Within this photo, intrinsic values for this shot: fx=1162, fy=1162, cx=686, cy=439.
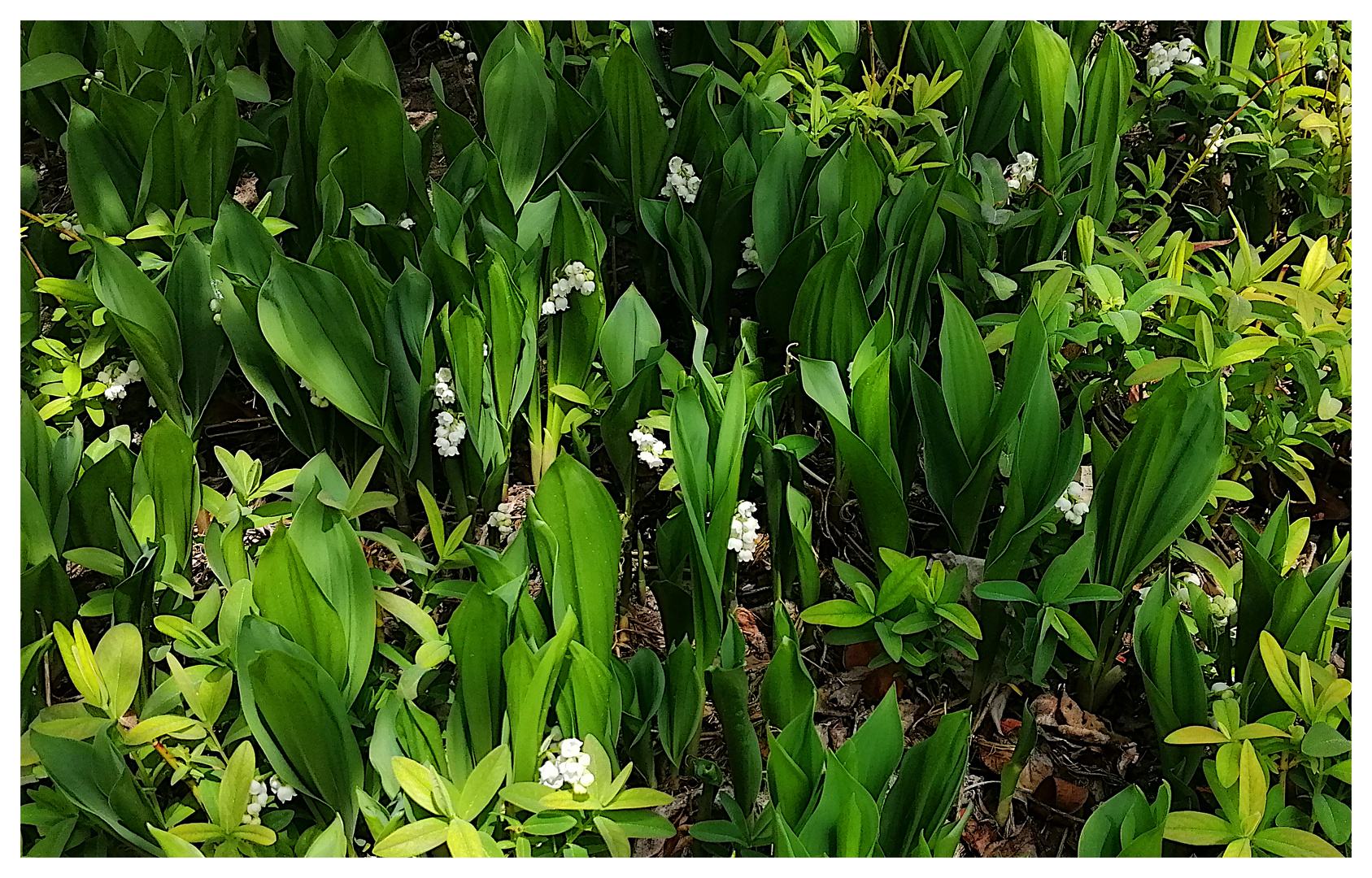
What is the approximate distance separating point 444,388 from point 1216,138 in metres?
1.33

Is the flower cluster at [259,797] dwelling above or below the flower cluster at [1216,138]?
below

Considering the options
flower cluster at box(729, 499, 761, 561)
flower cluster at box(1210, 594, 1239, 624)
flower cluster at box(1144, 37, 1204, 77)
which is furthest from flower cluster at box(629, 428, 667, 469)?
flower cluster at box(1144, 37, 1204, 77)

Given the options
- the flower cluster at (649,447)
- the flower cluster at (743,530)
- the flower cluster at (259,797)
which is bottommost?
the flower cluster at (259,797)

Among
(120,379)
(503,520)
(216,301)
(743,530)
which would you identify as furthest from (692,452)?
(120,379)

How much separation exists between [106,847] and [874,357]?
1.04 m

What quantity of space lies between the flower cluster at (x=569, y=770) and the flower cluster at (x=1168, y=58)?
63.2 inches

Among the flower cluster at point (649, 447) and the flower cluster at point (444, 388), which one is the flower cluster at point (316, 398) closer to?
the flower cluster at point (444, 388)

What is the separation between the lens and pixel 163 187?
5.88ft

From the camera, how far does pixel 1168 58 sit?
2062 millimetres

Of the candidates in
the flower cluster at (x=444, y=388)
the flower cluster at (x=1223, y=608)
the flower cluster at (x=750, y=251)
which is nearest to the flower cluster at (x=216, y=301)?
the flower cluster at (x=444, y=388)

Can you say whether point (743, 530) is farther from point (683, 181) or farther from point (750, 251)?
point (683, 181)

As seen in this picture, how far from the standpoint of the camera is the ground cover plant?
1194mm

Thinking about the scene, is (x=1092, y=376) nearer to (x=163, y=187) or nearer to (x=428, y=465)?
(x=428, y=465)

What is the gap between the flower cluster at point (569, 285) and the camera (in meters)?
1.62
